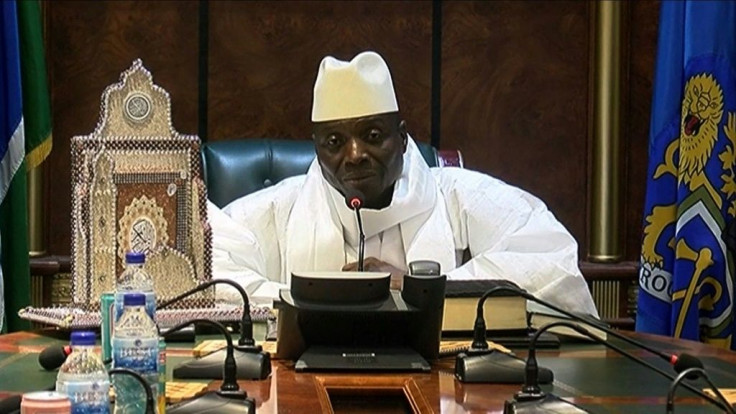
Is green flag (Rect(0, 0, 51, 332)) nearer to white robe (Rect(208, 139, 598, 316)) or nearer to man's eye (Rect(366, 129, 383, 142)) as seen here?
white robe (Rect(208, 139, 598, 316))

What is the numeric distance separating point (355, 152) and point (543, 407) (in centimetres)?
147

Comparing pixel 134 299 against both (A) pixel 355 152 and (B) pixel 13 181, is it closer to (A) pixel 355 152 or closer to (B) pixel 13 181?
(A) pixel 355 152

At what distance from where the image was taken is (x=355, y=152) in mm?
2863

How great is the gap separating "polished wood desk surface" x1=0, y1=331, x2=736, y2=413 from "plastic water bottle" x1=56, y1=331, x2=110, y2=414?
0.40 metres

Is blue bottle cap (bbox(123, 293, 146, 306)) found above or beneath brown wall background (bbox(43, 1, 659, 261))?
beneath

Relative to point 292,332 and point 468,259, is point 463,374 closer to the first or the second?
point 292,332

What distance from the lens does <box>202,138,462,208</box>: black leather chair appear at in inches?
129

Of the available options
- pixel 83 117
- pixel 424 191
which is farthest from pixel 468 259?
pixel 83 117

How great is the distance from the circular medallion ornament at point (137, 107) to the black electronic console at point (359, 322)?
20.1 inches

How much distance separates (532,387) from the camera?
152 centimetres

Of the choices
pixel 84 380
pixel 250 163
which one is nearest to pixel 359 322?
pixel 84 380

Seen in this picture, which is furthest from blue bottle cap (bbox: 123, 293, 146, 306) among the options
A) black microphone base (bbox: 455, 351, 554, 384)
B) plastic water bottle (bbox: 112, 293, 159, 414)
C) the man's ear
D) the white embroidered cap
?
the man's ear

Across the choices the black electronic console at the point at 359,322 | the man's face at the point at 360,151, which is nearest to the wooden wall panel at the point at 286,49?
the man's face at the point at 360,151

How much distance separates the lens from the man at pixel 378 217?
2.77 m
